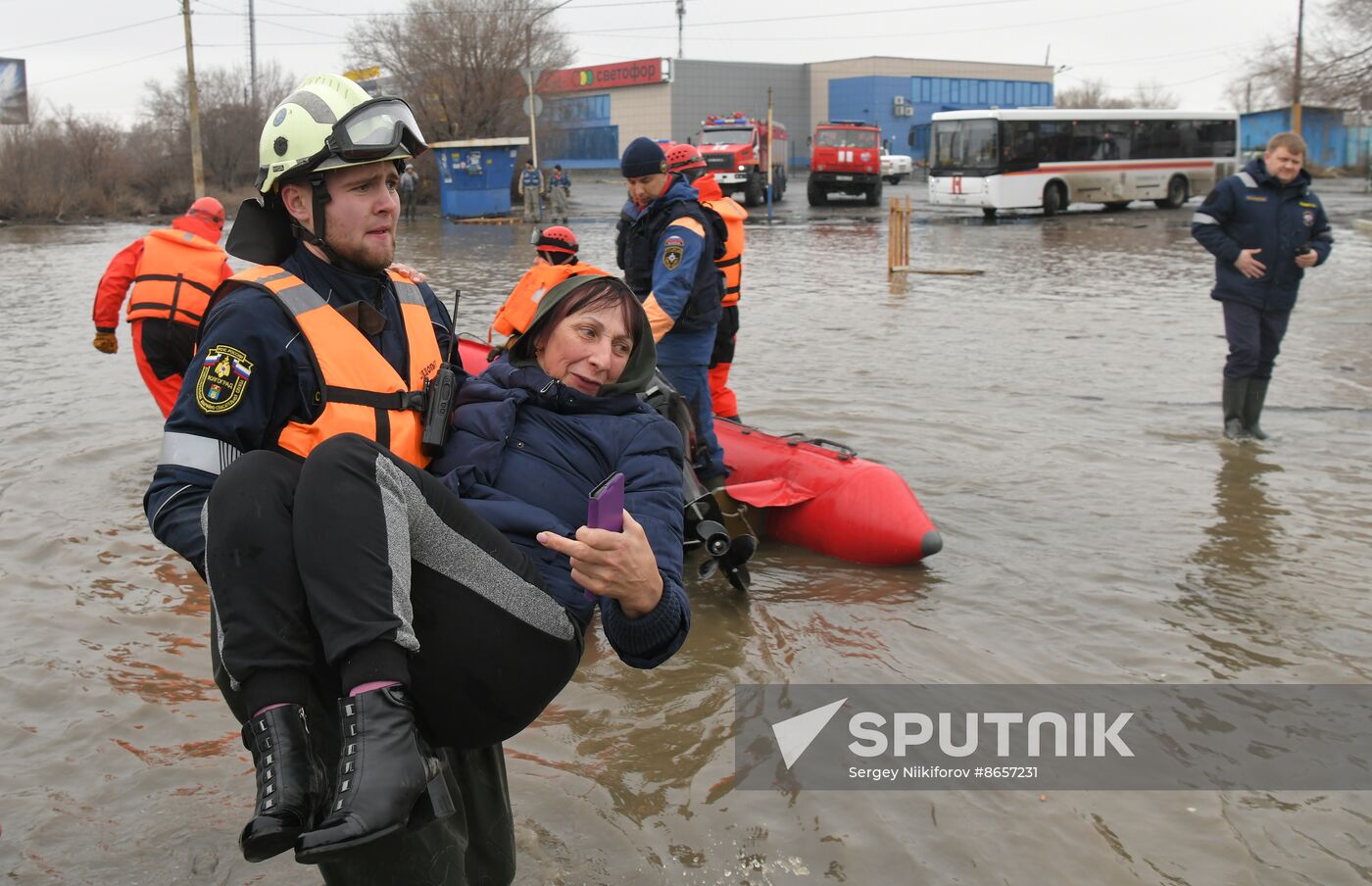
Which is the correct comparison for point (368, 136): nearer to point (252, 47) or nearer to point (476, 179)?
point (476, 179)

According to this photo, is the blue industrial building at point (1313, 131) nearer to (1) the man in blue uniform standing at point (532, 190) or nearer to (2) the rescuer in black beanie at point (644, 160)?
(1) the man in blue uniform standing at point (532, 190)

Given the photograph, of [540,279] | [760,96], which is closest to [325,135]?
[540,279]

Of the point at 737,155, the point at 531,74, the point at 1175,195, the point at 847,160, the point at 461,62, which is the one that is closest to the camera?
the point at 531,74

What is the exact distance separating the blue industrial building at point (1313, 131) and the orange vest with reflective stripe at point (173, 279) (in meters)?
53.9

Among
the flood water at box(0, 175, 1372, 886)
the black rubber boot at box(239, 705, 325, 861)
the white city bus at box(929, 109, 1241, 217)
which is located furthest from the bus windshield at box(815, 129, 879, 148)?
the black rubber boot at box(239, 705, 325, 861)

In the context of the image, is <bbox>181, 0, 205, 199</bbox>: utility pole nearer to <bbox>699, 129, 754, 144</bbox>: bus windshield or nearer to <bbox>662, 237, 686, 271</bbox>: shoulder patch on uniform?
<bbox>699, 129, 754, 144</bbox>: bus windshield

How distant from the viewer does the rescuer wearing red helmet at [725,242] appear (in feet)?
22.9

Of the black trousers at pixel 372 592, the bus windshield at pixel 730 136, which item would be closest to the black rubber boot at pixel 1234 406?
the black trousers at pixel 372 592

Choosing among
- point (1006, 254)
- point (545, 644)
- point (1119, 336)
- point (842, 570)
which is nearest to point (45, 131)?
point (1006, 254)

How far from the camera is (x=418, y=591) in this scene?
2.04 meters

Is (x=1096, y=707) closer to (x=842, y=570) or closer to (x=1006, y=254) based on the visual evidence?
(x=842, y=570)

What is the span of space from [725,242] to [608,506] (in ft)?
16.6

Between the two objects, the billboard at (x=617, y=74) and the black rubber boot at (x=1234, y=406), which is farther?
the billboard at (x=617, y=74)

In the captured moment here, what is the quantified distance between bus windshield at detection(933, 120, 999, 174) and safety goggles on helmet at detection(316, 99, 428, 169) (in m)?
30.4
